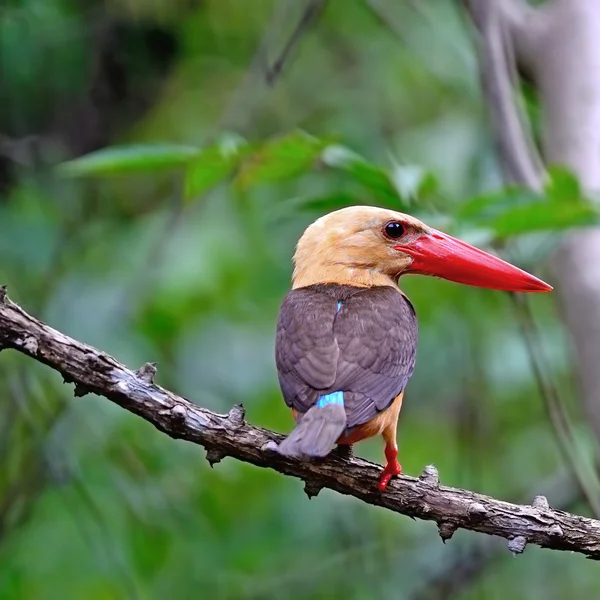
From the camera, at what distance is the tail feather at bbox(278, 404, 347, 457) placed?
2400 millimetres

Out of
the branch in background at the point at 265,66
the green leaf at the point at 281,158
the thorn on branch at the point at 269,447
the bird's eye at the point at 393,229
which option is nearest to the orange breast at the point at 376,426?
the thorn on branch at the point at 269,447

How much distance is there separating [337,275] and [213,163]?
1.93 ft

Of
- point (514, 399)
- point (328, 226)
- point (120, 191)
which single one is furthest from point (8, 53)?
point (514, 399)

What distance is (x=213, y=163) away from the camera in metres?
3.29

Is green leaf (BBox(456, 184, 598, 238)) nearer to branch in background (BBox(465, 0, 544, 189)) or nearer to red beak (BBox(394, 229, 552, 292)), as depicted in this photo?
red beak (BBox(394, 229, 552, 292))

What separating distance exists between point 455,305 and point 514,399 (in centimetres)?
109

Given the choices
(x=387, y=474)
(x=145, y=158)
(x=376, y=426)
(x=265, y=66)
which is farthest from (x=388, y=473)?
(x=265, y=66)

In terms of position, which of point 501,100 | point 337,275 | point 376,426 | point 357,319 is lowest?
point 376,426

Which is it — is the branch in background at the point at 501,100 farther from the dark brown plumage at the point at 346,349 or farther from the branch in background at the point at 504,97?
the dark brown plumage at the point at 346,349

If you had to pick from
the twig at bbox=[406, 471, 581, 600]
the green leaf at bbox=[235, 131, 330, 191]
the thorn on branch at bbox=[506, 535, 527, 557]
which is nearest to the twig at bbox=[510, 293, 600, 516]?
the green leaf at bbox=[235, 131, 330, 191]

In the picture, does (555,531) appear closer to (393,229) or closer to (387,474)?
(387,474)

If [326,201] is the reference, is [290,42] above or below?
above

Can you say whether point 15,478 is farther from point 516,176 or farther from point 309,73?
point 309,73

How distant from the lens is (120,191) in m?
6.35
